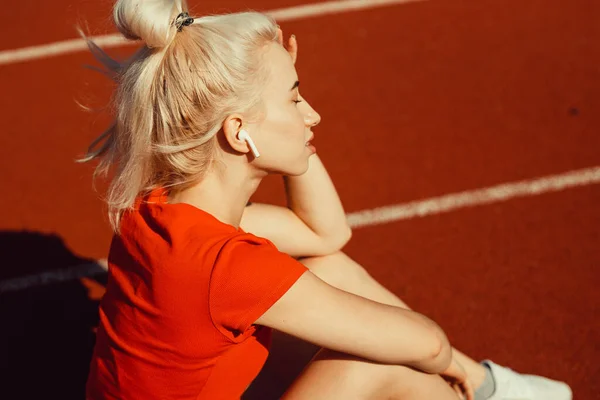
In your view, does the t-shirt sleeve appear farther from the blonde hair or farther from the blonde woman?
the blonde hair

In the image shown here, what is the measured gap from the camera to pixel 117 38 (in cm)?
539

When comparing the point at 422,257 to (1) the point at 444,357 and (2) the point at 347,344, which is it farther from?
(2) the point at 347,344

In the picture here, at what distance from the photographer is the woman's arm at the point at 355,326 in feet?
6.37

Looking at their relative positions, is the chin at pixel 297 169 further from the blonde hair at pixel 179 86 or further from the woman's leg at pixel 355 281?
the woman's leg at pixel 355 281

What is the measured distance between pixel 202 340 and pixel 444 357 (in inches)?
30.7

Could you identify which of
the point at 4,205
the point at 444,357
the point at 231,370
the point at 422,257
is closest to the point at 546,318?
the point at 422,257

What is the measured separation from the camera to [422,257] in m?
3.51

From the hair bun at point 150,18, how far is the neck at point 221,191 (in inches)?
15.7

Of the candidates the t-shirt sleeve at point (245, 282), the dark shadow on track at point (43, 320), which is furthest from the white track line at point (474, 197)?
the t-shirt sleeve at point (245, 282)

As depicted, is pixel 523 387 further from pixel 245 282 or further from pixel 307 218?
pixel 245 282

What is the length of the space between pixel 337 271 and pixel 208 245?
2.87ft

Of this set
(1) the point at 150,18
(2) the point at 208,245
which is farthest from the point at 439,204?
(1) the point at 150,18

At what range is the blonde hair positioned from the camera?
76.9 inches

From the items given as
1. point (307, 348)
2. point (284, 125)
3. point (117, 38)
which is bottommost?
point (307, 348)
